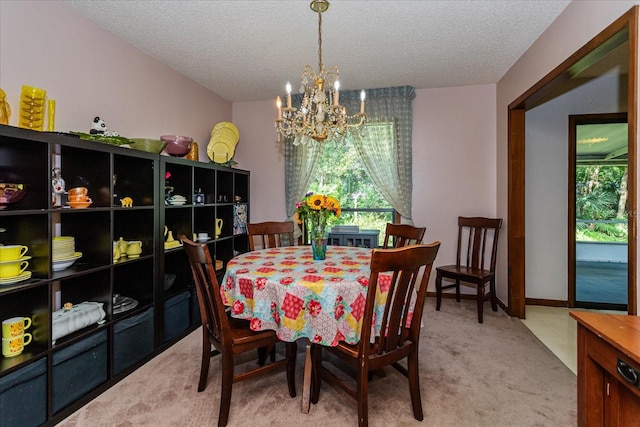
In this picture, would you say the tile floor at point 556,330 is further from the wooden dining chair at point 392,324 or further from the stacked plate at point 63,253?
the stacked plate at point 63,253

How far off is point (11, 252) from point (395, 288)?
6.19 ft

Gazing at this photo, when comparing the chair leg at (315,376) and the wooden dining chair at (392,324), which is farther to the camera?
the chair leg at (315,376)

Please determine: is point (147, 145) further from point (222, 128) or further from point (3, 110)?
point (222, 128)

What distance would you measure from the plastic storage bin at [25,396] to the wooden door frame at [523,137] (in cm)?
300

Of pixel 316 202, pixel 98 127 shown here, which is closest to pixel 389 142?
pixel 316 202

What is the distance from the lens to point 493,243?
137 inches

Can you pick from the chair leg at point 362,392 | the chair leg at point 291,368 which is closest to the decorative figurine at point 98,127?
the chair leg at point 291,368

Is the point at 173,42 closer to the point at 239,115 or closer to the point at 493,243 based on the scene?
the point at 239,115

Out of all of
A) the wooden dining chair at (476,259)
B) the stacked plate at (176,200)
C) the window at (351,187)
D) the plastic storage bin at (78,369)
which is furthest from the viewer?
the window at (351,187)

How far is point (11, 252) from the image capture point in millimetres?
1581

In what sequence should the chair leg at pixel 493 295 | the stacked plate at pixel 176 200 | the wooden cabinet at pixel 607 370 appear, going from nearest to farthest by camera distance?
the wooden cabinet at pixel 607 370 < the stacked plate at pixel 176 200 < the chair leg at pixel 493 295

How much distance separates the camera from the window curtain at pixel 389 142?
3.79 metres

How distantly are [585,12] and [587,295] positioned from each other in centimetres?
305

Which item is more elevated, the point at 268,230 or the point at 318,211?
the point at 318,211
